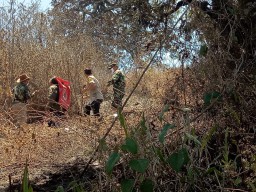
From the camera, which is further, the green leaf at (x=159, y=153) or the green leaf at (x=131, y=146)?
the green leaf at (x=159, y=153)

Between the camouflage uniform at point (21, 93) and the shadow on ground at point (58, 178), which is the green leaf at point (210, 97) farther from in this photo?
the camouflage uniform at point (21, 93)

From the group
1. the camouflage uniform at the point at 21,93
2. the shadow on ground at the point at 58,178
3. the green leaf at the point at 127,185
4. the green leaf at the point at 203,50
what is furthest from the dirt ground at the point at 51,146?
the camouflage uniform at the point at 21,93

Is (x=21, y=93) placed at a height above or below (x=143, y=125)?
above

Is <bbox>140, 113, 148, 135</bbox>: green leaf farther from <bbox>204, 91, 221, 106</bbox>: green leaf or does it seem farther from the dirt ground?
the dirt ground

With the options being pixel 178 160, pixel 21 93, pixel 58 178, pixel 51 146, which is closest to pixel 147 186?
pixel 178 160

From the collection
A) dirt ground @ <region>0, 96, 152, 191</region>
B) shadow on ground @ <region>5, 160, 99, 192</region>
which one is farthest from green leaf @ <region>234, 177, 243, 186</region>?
shadow on ground @ <region>5, 160, 99, 192</region>

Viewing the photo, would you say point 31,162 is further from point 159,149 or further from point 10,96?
point 10,96

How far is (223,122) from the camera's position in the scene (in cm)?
412

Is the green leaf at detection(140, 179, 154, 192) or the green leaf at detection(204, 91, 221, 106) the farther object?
the green leaf at detection(204, 91, 221, 106)

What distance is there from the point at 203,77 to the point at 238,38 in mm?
492

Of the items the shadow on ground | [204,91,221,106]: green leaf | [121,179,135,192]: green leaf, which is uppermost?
[204,91,221,106]: green leaf

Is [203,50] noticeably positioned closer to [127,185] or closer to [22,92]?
[127,185]

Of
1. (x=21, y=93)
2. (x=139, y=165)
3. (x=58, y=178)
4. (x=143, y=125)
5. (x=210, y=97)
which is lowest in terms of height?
(x=58, y=178)

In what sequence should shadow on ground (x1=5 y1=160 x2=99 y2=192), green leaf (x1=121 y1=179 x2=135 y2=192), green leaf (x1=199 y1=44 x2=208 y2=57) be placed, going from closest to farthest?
green leaf (x1=121 y1=179 x2=135 y2=192)
green leaf (x1=199 y1=44 x2=208 y2=57)
shadow on ground (x1=5 y1=160 x2=99 y2=192)
